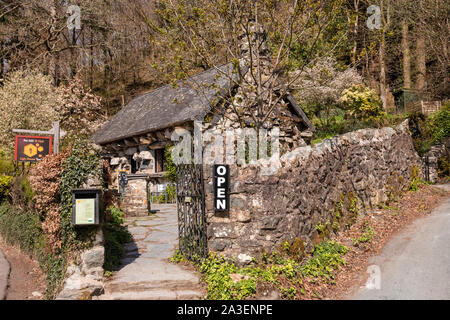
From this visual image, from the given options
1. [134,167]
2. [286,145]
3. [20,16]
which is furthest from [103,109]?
[286,145]

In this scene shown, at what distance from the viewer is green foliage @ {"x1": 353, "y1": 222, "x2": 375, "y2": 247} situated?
23.7 feet

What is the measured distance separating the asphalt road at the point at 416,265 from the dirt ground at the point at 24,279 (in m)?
5.38

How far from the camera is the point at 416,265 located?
6141 mm

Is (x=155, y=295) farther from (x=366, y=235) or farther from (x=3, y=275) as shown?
(x=366, y=235)

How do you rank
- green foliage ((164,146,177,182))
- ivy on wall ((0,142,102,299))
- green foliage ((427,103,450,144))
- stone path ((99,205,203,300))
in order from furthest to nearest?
green foliage ((164,146,177,182)), green foliage ((427,103,450,144)), ivy on wall ((0,142,102,299)), stone path ((99,205,203,300))

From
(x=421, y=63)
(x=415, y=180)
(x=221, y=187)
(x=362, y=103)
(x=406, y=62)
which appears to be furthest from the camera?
(x=406, y=62)

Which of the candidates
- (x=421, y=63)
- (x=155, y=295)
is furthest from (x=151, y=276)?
(x=421, y=63)

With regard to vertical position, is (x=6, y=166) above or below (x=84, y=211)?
above

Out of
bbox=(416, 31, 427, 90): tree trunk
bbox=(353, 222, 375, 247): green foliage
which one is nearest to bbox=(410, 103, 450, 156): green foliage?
bbox=(416, 31, 427, 90): tree trunk

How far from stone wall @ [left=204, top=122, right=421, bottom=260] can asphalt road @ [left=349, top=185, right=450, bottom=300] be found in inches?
45.7

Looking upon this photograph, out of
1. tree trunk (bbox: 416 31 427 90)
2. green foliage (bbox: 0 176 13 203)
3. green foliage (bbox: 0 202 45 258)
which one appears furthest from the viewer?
tree trunk (bbox: 416 31 427 90)

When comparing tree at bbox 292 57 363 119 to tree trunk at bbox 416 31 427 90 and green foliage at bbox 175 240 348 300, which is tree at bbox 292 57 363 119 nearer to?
tree trunk at bbox 416 31 427 90

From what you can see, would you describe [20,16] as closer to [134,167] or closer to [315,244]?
[134,167]

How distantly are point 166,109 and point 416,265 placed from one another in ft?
36.4
